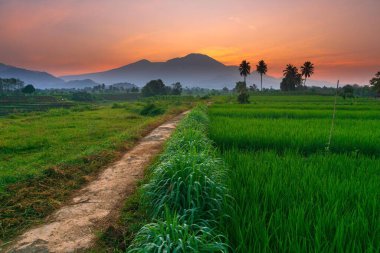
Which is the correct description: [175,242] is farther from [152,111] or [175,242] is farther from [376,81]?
[376,81]

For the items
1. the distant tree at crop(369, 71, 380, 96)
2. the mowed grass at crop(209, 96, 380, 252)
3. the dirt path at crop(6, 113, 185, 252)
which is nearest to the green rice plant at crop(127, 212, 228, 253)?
the mowed grass at crop(209, 96, 380, 252)

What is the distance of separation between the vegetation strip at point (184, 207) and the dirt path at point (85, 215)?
0.76 metres

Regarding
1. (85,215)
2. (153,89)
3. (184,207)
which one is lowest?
(85,215)

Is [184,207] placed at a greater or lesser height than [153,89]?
lesser

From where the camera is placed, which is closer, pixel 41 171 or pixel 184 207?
pixel 184 207

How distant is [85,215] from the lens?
4082mm

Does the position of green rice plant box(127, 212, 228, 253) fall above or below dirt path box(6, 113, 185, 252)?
above

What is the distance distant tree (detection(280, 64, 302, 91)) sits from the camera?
278ft

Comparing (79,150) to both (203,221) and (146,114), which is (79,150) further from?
(146,114)

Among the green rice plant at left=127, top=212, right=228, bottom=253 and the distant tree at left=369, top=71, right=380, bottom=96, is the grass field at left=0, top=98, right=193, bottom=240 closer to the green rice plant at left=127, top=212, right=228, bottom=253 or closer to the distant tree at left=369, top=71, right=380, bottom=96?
the green rice plant at left=127, top=212, right=228, bottom=253

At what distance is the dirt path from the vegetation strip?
0.76m

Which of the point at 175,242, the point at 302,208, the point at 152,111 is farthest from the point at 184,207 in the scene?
the point at 152,111

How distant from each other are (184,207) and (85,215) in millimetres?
1830

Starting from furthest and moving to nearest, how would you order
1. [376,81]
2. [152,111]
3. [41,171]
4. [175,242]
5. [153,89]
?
[153,89]
[376,81]
[152,111]
[41,171]
[175,242]
